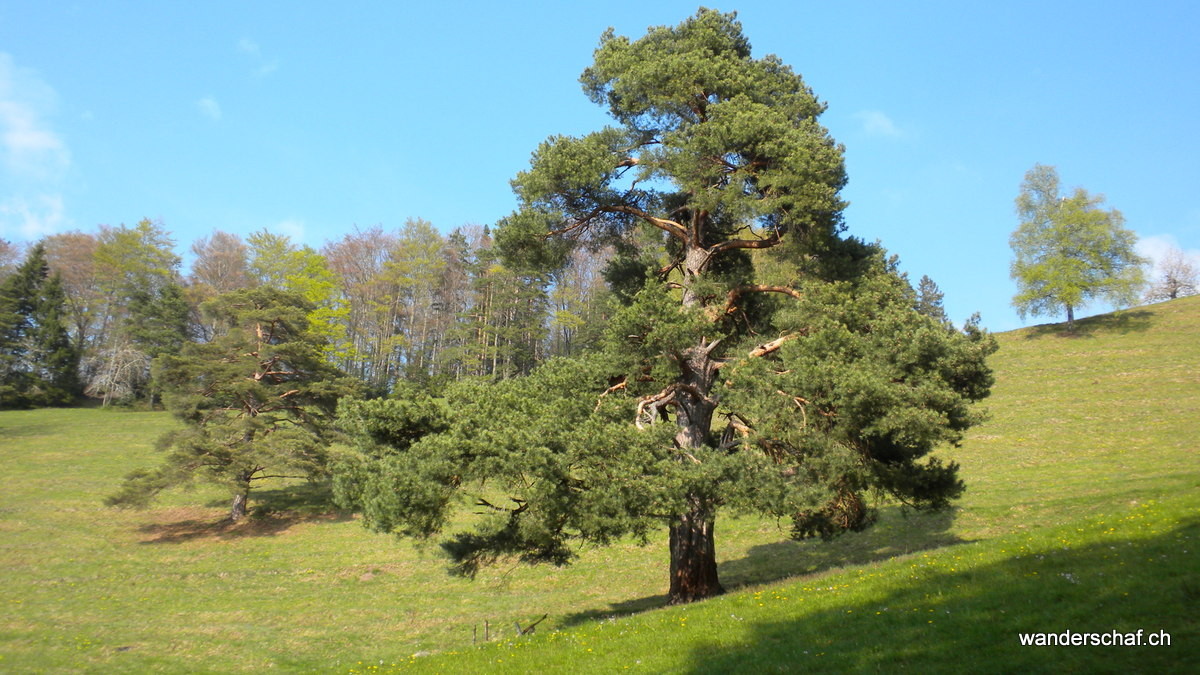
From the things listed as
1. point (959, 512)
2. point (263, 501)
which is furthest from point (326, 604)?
point (959, 512)

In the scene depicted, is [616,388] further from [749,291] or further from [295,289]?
[295,289]

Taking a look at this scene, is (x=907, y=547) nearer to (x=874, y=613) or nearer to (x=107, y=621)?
(x=874, y=613)

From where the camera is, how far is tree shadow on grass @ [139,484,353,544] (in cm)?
3384

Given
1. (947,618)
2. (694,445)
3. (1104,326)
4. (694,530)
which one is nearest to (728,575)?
(694,530)

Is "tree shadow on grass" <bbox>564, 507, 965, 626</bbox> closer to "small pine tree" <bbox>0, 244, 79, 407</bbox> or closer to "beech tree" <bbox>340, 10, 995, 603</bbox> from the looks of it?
"beech tree" <bbox>340, 10, 995, 603</bbox>

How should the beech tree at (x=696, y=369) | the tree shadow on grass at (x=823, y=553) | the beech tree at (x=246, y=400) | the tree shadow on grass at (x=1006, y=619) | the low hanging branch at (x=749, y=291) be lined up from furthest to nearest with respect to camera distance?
the beech tree at (x=246, y=400) → the tree shadow on grass at (x=823, y=553) → the low hanging branch at (x=749, y=291) → the beech tree at (x=696, y=369) → the tree shadow on grass at (x=1006, y=619)

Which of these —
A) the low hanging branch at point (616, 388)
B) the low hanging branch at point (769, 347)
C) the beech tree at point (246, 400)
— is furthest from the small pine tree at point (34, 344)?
the low hanging branch at point (769, 347)

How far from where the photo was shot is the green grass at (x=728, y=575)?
363 inches

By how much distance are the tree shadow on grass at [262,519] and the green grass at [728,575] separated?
208 mm

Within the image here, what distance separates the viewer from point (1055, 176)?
177 ft

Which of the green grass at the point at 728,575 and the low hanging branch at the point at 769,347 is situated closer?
the green grass at the point at 728,575

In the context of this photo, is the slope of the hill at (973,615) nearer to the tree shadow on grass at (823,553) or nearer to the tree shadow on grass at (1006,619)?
the tree shadow on grass at (1006,619)

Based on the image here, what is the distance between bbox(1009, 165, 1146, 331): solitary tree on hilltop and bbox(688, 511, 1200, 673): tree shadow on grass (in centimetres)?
4696

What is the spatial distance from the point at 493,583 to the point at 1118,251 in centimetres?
5160
